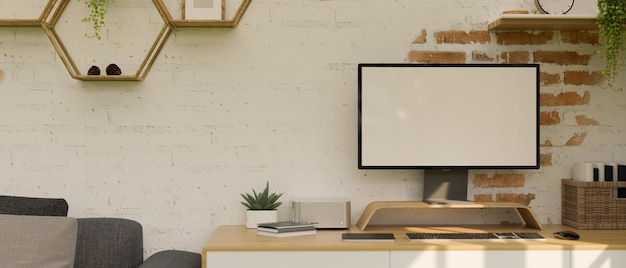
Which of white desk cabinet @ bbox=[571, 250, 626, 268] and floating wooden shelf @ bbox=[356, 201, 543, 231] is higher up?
floating wooden shelf @ bbox=[356, 201, 543, 231]

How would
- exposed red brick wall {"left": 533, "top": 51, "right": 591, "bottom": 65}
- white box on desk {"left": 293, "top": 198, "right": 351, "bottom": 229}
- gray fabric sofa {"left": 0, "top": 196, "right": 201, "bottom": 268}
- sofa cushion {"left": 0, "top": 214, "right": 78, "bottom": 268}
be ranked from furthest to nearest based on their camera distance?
exposed red brick wall {"left": 533, "top": 51, "right": 591, "bottom": 65} < white box on desk {"left": 293, "top": 198, "right": 351, "bottom": 229} < gray fabric sofa {"left": 0, "top": 196, "right": 201, "bottom": 268} < sofa cushion {"left": 0, "top": 214, "right": 78, "bottom": 268}

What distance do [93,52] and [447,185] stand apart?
1799mm

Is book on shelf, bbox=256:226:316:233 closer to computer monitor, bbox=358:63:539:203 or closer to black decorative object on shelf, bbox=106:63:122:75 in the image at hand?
computer monitor, bbox=358:63:539:203

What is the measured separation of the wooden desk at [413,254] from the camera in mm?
2586

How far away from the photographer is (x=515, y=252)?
2.62 m

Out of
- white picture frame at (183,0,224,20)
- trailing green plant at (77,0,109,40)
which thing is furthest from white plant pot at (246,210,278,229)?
trailing green plant at (77,0,109,40)

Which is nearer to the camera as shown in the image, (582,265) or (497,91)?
(582,265)

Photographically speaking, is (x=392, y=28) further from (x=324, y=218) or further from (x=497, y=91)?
(x=324, y=218)

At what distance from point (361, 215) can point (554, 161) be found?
975 millimetres

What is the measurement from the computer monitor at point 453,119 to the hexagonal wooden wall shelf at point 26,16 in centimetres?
152

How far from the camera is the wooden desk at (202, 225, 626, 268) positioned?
2.59 metres

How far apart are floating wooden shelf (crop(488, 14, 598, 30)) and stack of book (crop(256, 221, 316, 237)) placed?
1.27 metres

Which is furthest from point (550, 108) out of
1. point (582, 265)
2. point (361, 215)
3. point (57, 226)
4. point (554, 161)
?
point (57, 226)

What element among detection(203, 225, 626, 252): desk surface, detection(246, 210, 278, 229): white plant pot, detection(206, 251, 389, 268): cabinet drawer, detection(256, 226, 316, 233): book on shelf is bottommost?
detection(206, 251, 389, 268): cabinet drawer
